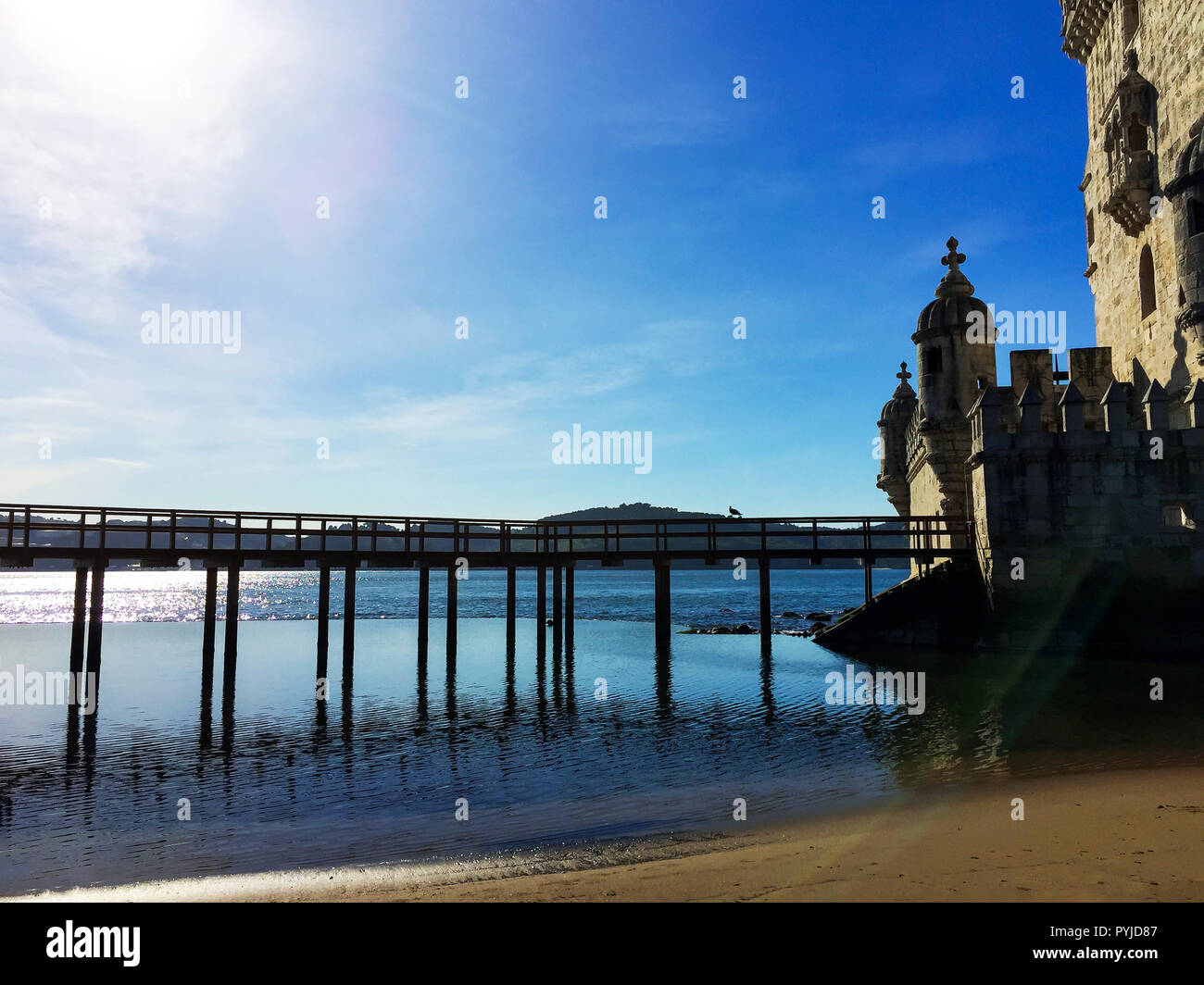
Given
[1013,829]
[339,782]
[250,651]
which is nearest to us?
[1013,829]

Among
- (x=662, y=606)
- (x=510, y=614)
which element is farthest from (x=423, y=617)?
(x=662, y=606)

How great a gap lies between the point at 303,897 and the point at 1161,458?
20.7m

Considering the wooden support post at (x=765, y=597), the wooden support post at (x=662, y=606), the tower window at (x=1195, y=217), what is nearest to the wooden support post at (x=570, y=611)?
the wooden support post at (x=662, y=606)

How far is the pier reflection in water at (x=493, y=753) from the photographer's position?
8.48m

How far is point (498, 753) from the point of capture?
12.5 metres

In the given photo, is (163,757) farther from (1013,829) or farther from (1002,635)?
(1002,635)

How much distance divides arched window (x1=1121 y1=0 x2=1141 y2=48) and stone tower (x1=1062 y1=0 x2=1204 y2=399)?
0.08 feet

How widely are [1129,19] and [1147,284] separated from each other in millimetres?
7615

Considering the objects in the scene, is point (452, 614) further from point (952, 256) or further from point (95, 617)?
point (952, 256)

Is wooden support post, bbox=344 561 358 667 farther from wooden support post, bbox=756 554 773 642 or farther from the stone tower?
the stone tower

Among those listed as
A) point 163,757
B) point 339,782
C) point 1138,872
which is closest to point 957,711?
point 1138,872

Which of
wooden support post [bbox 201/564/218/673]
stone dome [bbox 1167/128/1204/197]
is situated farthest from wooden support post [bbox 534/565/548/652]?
stone dome [bbox 1167/128/1204/197]

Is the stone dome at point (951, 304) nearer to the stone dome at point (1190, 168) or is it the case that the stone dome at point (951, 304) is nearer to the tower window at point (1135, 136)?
the tower window at point (1135, 136)
